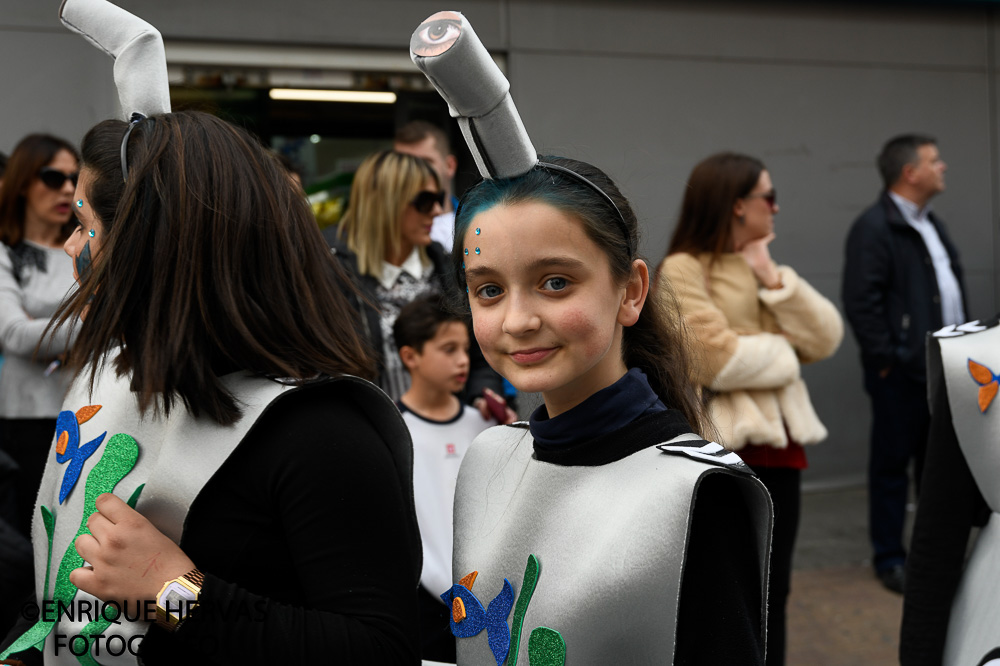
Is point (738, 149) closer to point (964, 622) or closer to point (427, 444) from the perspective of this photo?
point (427, 444)

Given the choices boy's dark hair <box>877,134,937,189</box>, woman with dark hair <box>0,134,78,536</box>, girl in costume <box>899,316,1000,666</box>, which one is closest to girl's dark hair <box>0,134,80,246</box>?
woman with dark hair <box>0,134,78,536</box>

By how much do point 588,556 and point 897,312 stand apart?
447 centimetres

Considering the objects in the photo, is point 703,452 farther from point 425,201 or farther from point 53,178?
point 53,178

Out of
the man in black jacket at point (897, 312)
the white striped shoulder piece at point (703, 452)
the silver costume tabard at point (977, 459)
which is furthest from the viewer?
the man in black jacket at point (897, 312)

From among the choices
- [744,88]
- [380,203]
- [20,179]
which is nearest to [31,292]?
[20,179]

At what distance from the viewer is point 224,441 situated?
154 centimetres

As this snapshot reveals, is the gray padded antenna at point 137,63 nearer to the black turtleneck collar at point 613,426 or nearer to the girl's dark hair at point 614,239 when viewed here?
the girl's dark hair at point 614,239

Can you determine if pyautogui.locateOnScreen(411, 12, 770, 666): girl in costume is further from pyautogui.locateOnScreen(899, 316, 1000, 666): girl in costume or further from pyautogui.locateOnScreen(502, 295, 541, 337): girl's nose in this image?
pyautogui.locateOnScreen(899, 316, 1000, 666): girl in costume

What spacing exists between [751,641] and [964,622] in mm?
945

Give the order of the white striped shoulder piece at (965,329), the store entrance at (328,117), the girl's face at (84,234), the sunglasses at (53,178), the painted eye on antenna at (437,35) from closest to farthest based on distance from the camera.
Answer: the painted eye on antenna at (437,35) → the girl's face at (84,234) → the white striped shoulder piece at (965,329) → the sunglasses at (53,178) → the store entrance at (328,117)

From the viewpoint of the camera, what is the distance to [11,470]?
2.83m

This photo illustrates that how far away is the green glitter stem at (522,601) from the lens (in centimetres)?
150

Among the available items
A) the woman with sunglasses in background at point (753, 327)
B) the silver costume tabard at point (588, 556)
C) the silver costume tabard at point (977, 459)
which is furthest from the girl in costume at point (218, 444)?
the woman with sunglasses in background at point (753, 327)

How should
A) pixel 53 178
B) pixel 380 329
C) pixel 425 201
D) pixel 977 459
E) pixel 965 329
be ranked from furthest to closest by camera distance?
pixel 53 178 < pixel 425 201 < pixel 380 329 < pixel 965 329 < pixel 977 459
